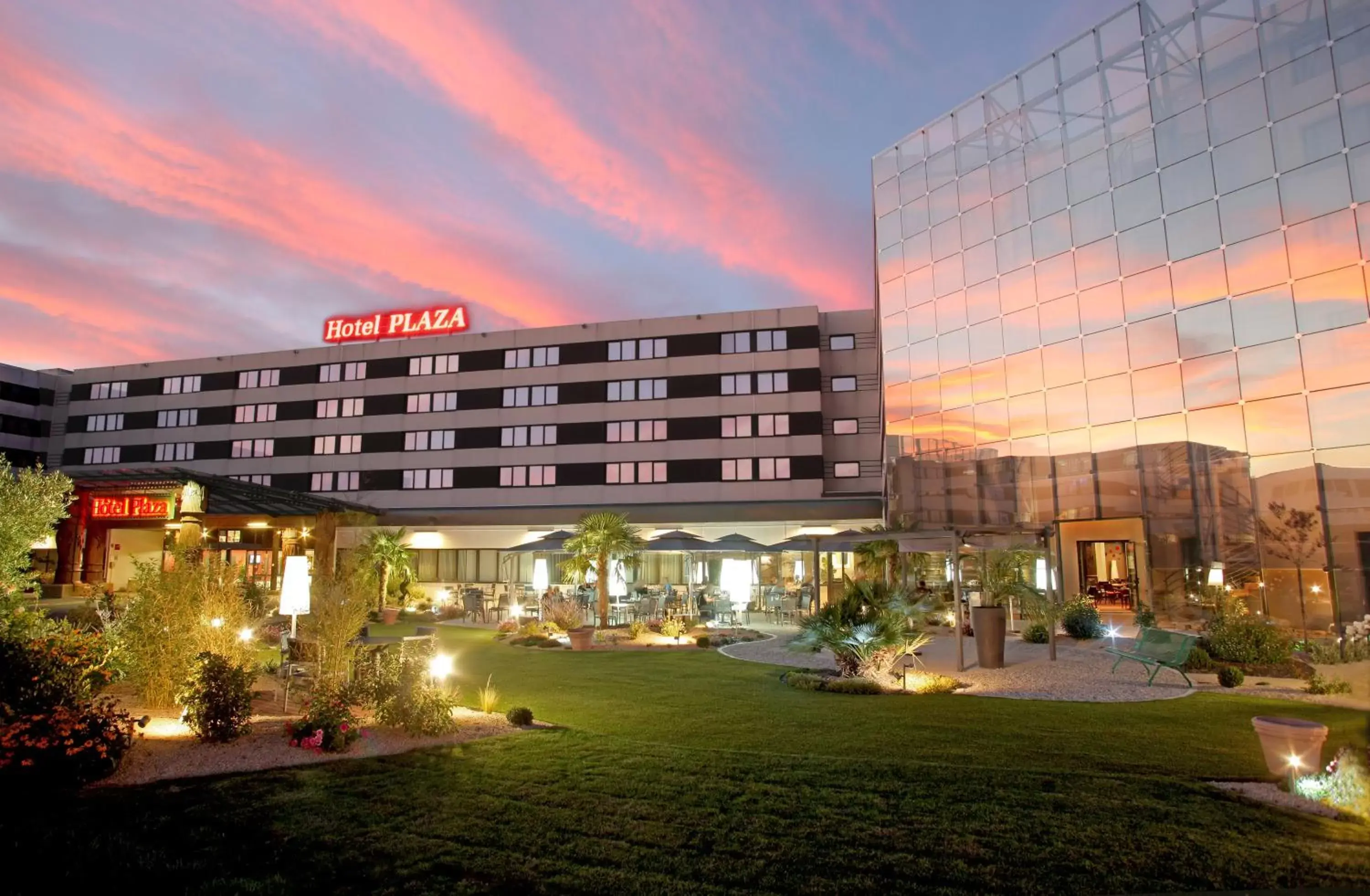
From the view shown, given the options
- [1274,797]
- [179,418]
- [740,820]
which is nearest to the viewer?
[740,820]

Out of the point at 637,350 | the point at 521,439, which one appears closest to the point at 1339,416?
the point at 637,350

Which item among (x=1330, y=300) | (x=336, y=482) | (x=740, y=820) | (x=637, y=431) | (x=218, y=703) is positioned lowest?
(x=740, y=820)

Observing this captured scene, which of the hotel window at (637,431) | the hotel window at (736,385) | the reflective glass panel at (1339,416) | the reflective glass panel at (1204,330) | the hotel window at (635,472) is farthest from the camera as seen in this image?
the hotel window at (637,431)

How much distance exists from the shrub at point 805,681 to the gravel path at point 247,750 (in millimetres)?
5347

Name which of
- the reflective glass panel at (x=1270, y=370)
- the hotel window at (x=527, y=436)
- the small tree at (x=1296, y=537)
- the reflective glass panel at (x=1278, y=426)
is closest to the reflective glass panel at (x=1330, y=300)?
the reflective glass panel at (x=1270, y=370)

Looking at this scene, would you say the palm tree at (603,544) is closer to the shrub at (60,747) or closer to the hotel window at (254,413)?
the shrub at (60,747)

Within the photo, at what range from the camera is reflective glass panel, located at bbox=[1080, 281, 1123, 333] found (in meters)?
22.7

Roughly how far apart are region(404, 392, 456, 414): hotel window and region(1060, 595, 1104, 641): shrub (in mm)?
38235

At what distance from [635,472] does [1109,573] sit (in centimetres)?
2537

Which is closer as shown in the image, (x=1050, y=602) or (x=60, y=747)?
(x=60, y=747)

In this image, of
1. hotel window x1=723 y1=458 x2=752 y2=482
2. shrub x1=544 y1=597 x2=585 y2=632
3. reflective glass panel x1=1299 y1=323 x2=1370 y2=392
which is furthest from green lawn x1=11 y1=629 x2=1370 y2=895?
hotel window x1=723 y1=458 x2=752 y2=482

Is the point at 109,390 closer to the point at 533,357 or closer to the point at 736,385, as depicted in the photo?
the point at 533,357

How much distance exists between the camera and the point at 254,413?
53.9 m

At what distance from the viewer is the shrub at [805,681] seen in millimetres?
13648
